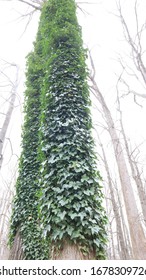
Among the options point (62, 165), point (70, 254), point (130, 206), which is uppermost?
point (130, 206)

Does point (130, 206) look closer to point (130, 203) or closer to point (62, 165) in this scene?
point (130, 203)

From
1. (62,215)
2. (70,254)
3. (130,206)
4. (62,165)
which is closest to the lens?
(70,254)

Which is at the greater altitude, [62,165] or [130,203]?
[130,203]

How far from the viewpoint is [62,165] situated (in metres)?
2.89

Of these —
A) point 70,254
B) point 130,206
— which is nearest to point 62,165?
point 70,254

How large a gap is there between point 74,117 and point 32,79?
3299 mm

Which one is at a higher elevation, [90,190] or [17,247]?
[90,190]

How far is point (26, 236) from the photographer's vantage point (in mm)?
4160

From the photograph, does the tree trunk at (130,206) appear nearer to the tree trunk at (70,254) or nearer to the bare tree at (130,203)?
the bare tree at (130,203)

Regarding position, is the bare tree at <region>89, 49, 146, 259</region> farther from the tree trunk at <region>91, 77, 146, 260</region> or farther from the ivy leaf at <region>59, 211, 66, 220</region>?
the ivy leaf at <region>59, 211, 66, 220</region>

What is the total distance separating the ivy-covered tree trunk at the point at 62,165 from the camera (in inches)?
98.7

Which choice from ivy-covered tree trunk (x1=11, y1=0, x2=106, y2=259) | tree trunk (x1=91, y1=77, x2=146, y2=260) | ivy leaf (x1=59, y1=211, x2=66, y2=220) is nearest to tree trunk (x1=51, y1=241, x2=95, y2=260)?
ivy-covered tree trunk (x1=11, y1=0, x2=106, y2=259)
